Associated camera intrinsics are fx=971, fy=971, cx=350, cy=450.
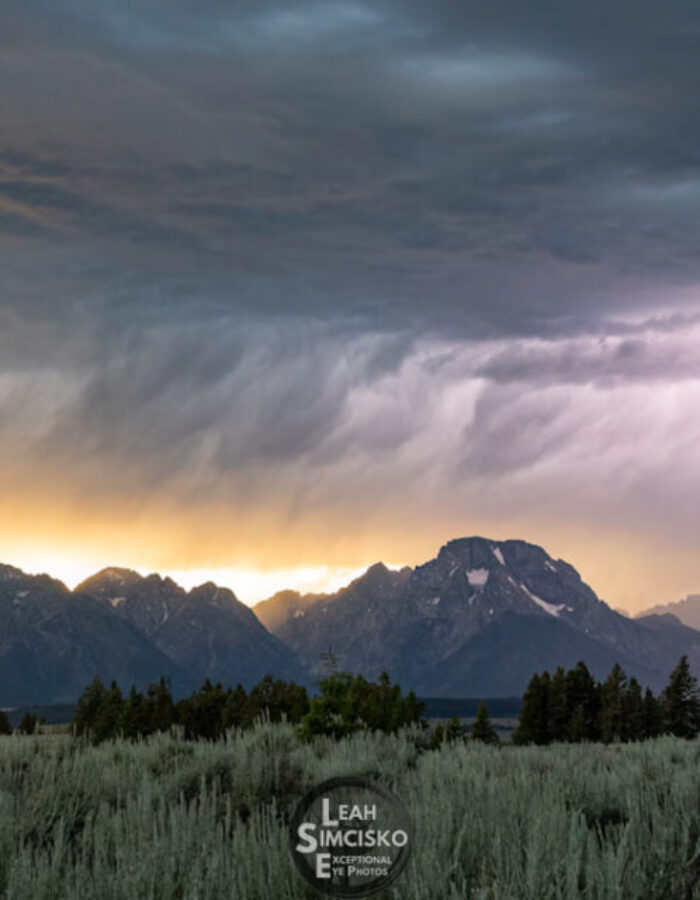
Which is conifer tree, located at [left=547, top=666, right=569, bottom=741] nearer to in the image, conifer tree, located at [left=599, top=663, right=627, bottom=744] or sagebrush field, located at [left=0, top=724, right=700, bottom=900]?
conifer tree, located at [left=599, top=663, right=627, bottom=744]

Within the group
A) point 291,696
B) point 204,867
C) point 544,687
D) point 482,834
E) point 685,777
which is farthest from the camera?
point 544,687

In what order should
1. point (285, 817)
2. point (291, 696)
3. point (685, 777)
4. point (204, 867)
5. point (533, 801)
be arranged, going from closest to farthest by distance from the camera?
1. point (204, 867)
2. point (533, 801)
3. point (285, 817)
4. point (685, 777)
5. point (291, 696)

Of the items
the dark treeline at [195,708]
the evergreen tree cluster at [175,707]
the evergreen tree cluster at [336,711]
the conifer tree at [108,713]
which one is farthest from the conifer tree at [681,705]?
the evergreen tree cluster at [336,711]

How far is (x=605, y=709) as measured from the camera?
84688mm

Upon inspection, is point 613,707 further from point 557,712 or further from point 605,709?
point 557,712

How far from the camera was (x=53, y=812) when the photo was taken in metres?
9.80

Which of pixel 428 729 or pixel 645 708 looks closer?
pixel 428 729

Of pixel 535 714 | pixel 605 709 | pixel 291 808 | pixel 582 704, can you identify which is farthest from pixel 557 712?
pixel 291 808

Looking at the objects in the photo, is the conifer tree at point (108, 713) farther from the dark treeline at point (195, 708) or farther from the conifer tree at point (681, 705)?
the conifer tree at point (681, 705)

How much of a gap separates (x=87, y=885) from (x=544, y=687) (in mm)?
90289

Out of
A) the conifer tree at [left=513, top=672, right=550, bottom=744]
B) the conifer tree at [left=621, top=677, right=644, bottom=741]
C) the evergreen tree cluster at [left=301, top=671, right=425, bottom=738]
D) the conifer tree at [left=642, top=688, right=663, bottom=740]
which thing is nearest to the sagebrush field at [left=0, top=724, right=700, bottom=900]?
the evergreen tree cluster at [left=301, top=671, right=425, bottom=738]

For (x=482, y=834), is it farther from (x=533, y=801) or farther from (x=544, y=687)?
(x=544, y=687)

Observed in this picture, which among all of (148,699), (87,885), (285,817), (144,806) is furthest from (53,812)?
(148,699)

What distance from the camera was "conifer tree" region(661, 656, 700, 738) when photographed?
81.2 m
